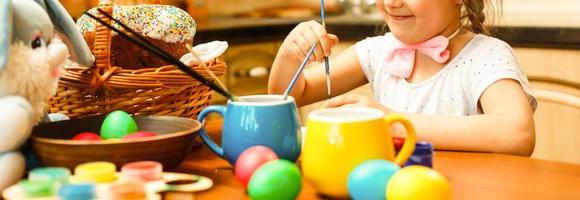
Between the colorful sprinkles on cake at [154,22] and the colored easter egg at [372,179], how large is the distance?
0.52 metres

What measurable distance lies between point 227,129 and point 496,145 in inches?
17.2

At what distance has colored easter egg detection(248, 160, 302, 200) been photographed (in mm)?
748

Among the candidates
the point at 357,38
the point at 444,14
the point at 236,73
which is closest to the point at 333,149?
the point at 444,14

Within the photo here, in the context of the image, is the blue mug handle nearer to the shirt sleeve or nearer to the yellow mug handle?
the yellow mug handle

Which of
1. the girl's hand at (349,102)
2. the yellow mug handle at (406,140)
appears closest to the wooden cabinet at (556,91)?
the girl's hand at (349,102)

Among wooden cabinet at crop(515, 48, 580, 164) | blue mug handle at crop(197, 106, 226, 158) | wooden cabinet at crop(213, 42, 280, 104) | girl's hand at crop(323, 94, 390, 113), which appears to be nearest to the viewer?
blue mug handle at crop(197, 106, 226, 158)

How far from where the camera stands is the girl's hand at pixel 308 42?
1174mm

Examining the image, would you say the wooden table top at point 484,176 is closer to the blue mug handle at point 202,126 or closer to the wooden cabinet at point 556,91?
the blue mug handle at point 202,126

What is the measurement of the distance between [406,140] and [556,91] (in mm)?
1295

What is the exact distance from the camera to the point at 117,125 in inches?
38.2

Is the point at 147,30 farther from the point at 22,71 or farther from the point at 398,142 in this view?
the point at 398,142

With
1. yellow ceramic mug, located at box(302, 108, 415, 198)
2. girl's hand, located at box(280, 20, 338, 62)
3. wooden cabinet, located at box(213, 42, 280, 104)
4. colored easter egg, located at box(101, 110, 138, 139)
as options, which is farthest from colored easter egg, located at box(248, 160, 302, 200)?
wooden cabinet, located at box(213, 42, 280, 104)

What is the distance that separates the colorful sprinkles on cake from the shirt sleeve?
53 cm

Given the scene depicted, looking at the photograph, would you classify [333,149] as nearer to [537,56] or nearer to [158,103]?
[158,103]
